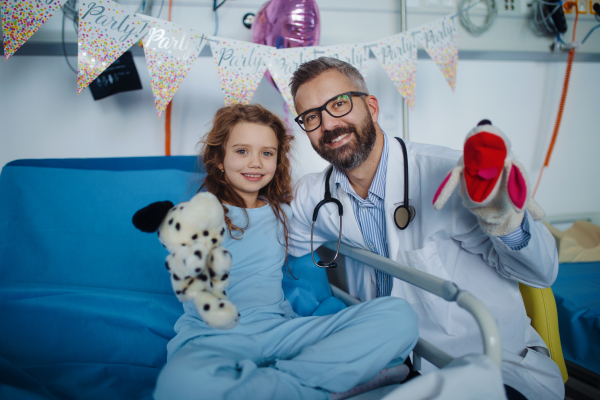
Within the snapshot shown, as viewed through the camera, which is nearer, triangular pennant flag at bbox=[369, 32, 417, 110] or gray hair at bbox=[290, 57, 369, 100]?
gray hair at bbox=[290, 57, 369, 100]

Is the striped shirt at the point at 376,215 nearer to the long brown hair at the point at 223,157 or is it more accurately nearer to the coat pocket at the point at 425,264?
the coat pocket at the point at 425,264

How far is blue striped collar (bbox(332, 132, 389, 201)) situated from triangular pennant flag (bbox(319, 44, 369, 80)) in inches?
18.6

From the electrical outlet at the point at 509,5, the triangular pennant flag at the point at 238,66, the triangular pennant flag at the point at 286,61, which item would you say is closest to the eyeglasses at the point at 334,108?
the triangular pennant flag at the point at 286,61

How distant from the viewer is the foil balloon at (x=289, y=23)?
61.6 inches

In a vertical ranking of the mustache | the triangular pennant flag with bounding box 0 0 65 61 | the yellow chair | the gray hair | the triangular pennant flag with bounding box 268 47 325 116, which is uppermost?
the triangular pennant flag with bounding box 0 0 65 61

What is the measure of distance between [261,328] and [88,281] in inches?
32.4

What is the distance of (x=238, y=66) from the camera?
4.97 feet

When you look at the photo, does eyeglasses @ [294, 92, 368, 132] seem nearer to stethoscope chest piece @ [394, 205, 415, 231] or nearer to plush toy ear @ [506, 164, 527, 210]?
stethoscope chest piece @ [394, 205, 415, 231]

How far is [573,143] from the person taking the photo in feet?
8.04

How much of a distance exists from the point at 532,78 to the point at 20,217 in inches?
121

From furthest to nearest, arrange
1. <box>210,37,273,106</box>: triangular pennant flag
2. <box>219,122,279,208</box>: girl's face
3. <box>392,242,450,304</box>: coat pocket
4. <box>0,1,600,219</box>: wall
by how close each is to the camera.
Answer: <box>0,1,600,219</box>: wall → <box>210,37,273,106</box>: triangular pennant flag → <box>219,122,279,208</box>: girl's face → <box>392,242,450,304</box>: coat pocket

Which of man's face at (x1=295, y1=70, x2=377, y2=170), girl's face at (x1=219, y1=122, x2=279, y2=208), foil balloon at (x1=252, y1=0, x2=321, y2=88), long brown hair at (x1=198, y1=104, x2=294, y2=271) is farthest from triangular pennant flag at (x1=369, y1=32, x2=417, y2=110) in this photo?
girl's face at (x1=219, y1=122, x2=279, y2=208)

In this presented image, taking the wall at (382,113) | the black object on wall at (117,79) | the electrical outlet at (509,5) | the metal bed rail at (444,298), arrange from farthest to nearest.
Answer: the electrical outlet at (509,5) < the wall at (382,113) < the black object on wall at (117,79) < the metal bed rail at (444,298)

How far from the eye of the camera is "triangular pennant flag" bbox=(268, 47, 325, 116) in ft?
5.05
